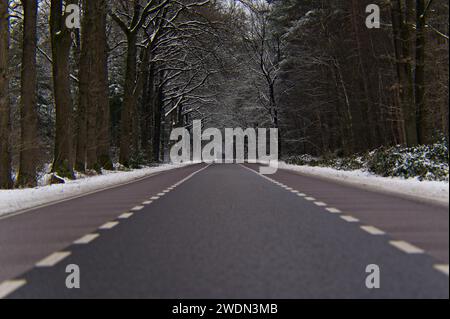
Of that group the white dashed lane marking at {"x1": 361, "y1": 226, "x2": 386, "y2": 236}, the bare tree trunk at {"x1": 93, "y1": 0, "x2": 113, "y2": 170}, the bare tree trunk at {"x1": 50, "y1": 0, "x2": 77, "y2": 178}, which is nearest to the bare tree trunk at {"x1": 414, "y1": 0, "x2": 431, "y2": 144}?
the bare tree trunk at {"x1": 50, "y1": 0, "x2": 77, "y2": 178}

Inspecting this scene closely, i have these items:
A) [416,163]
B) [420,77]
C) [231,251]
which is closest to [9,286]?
[231,251]

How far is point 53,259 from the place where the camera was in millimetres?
7215

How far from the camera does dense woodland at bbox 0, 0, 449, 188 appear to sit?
80.9ft

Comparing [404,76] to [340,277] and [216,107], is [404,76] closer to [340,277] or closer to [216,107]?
[340,277]

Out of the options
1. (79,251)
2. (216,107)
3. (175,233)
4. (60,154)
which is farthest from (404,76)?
(216,107)

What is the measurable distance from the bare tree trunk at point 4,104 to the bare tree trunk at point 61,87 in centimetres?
468

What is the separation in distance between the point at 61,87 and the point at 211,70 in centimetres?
3231

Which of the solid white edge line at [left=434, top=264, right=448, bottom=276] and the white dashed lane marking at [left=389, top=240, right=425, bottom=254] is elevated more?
the solid white edge line at [left=434, top=264, right=448, bottom=276]

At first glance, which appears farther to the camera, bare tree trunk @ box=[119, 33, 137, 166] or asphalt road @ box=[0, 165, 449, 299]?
bare tree trunk @ box=[119, 33, 137, 166]

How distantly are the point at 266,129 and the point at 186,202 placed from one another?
233 feet

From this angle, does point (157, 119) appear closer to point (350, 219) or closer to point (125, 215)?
point (125, 215)

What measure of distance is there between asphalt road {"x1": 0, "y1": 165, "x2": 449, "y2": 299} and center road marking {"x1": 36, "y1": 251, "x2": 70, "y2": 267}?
44 millimetres

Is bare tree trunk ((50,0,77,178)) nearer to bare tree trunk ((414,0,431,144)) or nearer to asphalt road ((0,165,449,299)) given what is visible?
asphalt road ((0,165,449,299))

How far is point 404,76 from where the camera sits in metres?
26.5
